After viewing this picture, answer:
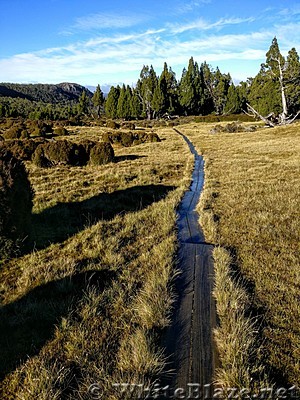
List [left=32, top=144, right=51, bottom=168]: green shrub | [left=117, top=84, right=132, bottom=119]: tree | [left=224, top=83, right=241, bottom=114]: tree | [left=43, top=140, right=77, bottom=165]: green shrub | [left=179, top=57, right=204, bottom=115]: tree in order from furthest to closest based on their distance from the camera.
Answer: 1. [left=117, top=84, right=132, bottom=119]: tree
2. [left=179, top=57, right=204, bottom=115]: tree
3. [left=224, top=83, right=241, bottom=114]: tree
4. [left=43, top=140, right=77, bottom=165]: green shrub
5. [left=32, top=144, right=51, bottom=168]: green shrub

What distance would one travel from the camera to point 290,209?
28.7 feet

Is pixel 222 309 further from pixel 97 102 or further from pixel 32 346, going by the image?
pixel 97 102

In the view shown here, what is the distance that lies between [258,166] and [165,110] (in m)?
60.4

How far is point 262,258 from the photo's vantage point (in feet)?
19.0

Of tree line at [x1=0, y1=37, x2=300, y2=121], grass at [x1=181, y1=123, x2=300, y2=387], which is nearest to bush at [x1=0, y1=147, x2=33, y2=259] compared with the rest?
grass at [x1=181, y1=123, x2=300, y2=387]

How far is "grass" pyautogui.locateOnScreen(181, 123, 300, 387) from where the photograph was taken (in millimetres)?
3363

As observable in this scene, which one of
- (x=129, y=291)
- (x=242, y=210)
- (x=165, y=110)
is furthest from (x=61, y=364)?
(x=165, y=110)

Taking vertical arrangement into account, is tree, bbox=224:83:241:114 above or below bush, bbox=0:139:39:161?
above

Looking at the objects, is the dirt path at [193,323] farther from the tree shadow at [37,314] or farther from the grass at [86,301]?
the tree shadow at [37,314]

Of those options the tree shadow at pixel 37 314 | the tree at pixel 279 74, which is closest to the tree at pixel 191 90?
the tree at pixel 279 74

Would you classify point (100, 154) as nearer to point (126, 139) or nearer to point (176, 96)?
point (126, 139)

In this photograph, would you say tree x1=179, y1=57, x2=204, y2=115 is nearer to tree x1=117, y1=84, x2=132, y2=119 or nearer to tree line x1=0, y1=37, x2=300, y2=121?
tree line x1=0, y1=37, x2=300, y2=121

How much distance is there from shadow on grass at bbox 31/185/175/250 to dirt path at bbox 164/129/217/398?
10.1 feet

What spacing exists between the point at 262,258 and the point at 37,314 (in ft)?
13.8
